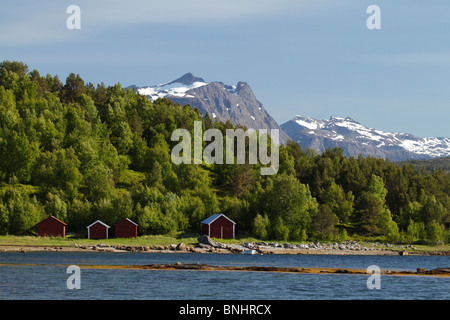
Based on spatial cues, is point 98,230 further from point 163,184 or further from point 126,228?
point 163,184

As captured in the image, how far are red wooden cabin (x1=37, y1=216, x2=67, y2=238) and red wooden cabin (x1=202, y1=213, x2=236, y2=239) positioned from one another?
27.2m

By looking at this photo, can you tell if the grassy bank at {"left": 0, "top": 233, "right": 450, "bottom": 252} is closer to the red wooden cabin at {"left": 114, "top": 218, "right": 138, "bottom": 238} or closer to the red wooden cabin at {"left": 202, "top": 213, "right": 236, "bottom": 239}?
the red wooden cabin at {"left": 114, "top": 218, "right": 138, "bottom": 238}

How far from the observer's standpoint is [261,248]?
336 feet

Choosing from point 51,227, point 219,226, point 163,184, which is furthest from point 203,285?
point 163,184

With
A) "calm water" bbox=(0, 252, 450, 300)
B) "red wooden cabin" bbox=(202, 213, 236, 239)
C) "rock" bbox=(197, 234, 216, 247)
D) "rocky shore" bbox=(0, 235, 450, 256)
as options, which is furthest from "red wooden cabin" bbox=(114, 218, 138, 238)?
"calm water" bbox=(0, 252, 450, 300)

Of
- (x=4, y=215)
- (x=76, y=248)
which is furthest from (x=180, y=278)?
(x=4, y=215)

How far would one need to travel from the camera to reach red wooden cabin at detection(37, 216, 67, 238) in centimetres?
10494

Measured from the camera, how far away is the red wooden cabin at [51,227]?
10494cm

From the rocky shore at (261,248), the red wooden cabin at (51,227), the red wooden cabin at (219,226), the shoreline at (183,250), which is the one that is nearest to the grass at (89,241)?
the red wooden cabin at (51,227)

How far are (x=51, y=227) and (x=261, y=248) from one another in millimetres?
39036

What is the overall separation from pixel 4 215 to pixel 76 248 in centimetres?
2070

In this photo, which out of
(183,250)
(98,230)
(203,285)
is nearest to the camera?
(203,285)
